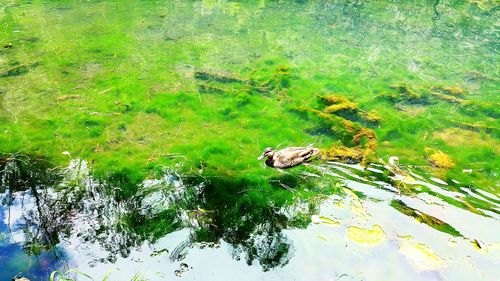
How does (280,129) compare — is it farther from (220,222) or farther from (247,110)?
(220,222)

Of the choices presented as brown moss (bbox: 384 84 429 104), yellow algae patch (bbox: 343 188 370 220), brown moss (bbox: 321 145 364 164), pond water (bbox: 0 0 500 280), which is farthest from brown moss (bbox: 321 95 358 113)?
yellow algae patch (bbox: 343 188 370 220)

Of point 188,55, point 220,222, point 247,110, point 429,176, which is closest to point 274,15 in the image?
point 188,55

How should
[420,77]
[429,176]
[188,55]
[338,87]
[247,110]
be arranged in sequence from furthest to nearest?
1. [188,55]
2. [420,77]
3. [338,87]
4. [247,110]
5. [429,176]

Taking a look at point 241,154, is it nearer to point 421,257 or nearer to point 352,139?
point 352,139

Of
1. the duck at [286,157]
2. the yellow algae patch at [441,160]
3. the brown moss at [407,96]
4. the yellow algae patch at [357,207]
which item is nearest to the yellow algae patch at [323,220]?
the yellow algae patch at [357,207]

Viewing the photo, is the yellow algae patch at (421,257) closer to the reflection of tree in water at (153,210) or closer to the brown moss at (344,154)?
the reflection of tree in water at (153,210)

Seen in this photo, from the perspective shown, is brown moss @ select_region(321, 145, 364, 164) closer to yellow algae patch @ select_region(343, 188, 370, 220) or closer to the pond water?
the pond water
